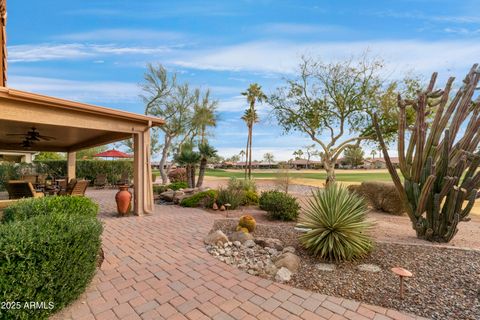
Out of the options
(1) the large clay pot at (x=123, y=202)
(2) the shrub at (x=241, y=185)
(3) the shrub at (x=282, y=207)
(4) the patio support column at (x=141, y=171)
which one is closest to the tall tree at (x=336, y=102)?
(2) the shrub at (x=241, y=185)

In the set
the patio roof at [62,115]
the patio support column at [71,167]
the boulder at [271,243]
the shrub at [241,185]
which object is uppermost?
the patio roof at [62,115]

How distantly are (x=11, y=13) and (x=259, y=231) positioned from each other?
9.98 metres

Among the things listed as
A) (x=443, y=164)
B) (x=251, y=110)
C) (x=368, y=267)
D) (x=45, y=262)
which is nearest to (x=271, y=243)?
(x=368, y=267)

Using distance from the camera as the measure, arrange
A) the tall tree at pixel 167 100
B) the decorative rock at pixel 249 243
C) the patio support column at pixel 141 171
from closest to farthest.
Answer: the decorative rock at pixel 249 243
the patio support column at pixel 141 171
the tall tree at pixel 167 100

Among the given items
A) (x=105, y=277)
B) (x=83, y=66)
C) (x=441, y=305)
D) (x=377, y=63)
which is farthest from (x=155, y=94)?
(x=441, y=305)

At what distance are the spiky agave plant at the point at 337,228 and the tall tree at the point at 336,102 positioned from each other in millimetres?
10056

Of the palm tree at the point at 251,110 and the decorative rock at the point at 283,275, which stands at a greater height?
the palm tree at the point at 251,110

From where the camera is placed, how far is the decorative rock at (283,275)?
3.39 meters

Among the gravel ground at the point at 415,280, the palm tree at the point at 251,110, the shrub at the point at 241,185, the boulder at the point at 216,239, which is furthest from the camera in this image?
the palm tree at the point at 251,110

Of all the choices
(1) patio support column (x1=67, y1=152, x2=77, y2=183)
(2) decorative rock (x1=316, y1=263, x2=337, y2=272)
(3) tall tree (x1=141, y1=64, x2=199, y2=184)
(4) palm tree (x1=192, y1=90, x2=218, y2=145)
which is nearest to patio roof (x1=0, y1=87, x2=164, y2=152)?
(2) decorative rock (x1=316, y1=263, x2=337, y2=272)

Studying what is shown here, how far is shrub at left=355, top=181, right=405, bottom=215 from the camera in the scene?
9.00 meters

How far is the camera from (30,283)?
85.7 inches

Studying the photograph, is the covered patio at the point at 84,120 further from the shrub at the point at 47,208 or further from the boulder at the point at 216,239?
the boulder at the point at 216,239

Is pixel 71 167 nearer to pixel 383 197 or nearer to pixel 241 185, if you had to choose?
pixel 241 185
